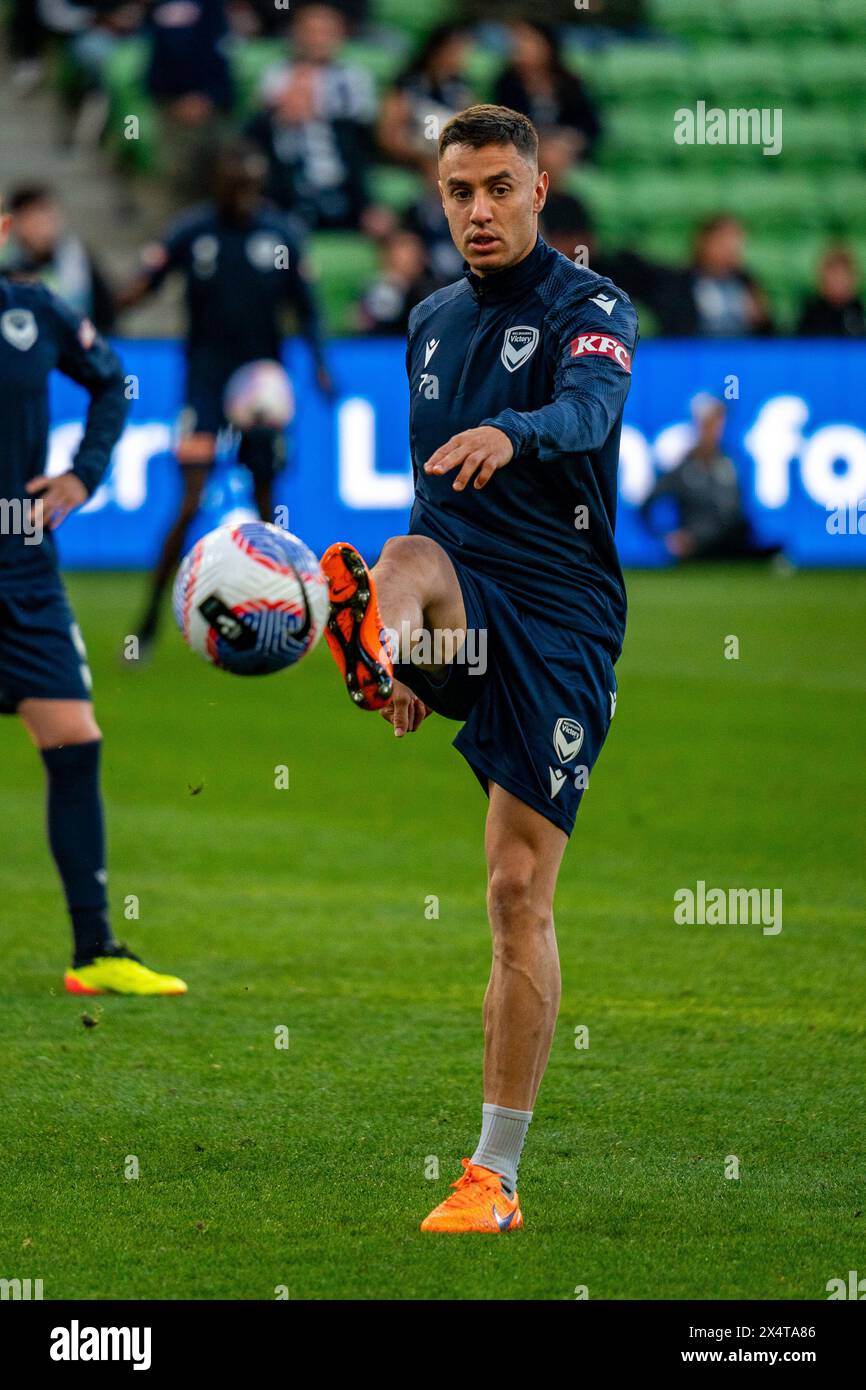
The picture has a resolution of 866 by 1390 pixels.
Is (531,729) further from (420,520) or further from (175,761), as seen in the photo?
(175,761)

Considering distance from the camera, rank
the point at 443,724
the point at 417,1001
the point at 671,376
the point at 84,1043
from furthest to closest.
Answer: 1. the point at 671,376
2. the point at 443,724
3. the point at 417,1001
4. the point at 84,1043

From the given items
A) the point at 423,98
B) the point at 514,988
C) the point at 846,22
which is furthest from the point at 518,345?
the point at 846,22

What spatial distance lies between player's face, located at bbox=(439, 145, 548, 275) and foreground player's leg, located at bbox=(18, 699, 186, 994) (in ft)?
7.51

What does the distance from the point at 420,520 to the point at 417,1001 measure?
1.95m

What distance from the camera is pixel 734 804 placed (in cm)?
863

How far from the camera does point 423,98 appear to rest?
680 inches

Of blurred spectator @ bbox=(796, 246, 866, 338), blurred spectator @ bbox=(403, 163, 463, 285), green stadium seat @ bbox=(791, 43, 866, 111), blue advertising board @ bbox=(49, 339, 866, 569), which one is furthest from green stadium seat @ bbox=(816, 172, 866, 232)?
blue advertising board @ bbox=(49, 339, 866, 569)

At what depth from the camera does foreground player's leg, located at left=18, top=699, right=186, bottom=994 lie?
231 inches

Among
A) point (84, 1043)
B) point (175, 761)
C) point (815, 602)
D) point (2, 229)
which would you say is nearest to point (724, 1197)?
point (84, 1043)

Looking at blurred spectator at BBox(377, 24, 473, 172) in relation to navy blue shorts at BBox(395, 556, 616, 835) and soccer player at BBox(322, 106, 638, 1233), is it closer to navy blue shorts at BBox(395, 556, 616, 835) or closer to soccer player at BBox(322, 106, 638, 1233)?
soccer player at BBox(322, 106, 638, 1233)

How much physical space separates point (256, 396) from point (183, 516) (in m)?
1.07

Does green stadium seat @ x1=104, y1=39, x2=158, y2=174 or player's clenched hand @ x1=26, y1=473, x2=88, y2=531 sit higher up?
green stadium seat @ x1=104, y1=39, x2=158, y2=174
